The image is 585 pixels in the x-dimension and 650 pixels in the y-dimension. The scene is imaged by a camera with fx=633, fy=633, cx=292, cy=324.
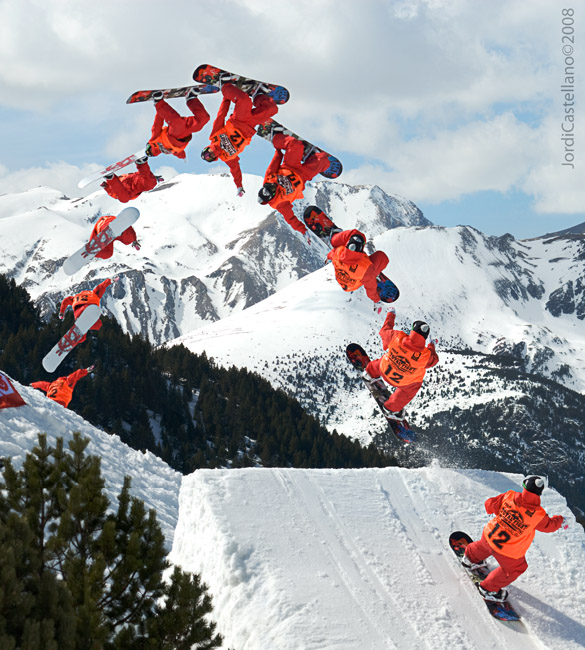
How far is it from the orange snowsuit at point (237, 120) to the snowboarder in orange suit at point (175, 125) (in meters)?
0.44

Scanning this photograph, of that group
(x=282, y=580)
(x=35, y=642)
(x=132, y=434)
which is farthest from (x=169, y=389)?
(x=35, y=642)

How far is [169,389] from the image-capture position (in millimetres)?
66125

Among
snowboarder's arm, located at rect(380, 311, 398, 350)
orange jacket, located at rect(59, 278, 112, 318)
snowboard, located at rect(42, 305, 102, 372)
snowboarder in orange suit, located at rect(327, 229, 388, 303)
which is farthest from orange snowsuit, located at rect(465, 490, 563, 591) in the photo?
orange jacket, located at rect(59, 278, 112, 318)

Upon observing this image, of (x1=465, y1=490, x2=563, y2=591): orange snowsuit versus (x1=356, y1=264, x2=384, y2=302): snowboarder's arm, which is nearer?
(x1=465, y1=490, x2=563, y2=591): orange snowsuit

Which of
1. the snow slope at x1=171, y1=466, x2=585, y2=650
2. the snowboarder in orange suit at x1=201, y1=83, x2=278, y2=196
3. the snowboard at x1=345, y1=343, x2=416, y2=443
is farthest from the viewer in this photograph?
the snowboard at x1=345, y1=343, x2=416, y2=443

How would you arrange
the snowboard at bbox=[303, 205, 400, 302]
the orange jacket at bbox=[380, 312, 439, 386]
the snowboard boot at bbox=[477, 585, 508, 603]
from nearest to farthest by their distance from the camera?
the snowboard boot at bbox=[477, 585, 508, 603] < the orange jacket at bbox=[380, 312, 439, 386] < the snowboard at bbox=[303, 205, 400, 302]

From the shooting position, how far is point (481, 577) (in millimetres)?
11859

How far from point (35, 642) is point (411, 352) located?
33.1ft

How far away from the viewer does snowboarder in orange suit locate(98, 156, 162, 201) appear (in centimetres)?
1528

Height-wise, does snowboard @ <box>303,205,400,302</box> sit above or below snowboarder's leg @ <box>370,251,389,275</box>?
above

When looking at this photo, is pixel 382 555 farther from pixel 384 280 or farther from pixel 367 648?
pixel 384 280

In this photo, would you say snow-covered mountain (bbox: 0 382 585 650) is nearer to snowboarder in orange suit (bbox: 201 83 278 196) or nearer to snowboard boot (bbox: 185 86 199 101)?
snowboarder in orange suit (bbox: 201 83 278 196)

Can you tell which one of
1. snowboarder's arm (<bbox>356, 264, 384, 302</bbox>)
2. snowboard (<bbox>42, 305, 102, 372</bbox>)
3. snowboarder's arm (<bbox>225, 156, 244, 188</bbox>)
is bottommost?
snowboarder's arm (<bbox>356, 264, 384, 302</bbox>)

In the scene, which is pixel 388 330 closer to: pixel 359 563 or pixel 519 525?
pixel 519 525
